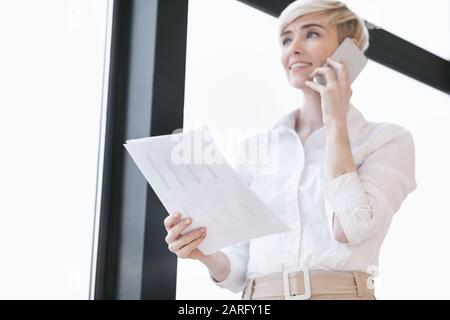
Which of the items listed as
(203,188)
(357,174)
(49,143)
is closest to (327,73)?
(357,174)

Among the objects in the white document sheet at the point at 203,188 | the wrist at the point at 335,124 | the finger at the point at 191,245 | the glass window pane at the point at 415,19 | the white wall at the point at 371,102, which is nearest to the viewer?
the white document sheet at the point at 203,188

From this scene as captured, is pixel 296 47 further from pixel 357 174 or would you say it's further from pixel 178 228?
pixel 178 228

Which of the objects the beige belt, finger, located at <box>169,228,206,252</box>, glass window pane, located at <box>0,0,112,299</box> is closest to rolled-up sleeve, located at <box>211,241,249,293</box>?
the beige belt

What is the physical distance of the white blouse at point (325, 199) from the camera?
4.47ft

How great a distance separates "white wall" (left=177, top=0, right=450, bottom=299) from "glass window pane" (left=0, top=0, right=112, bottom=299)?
0.89 ft

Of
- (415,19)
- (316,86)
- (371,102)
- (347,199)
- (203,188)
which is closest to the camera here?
(203,188)

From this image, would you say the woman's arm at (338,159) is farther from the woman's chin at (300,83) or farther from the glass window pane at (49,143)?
the glass window pane at (49,143)

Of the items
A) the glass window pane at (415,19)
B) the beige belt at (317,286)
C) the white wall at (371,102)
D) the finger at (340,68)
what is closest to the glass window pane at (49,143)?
the white wall at (371,102)

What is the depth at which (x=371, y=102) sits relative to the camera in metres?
2.42

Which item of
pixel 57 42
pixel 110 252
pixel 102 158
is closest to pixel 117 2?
pixel 57 42

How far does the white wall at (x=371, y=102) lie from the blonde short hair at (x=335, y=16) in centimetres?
28

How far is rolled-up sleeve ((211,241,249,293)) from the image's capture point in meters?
1.48

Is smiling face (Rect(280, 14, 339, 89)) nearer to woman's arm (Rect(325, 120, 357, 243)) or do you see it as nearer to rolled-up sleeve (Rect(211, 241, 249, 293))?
woman's arm (Rect(325, 120, 357, 243))

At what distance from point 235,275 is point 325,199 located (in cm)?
27
